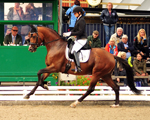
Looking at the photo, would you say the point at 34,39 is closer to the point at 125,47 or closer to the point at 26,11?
the point at 26,11

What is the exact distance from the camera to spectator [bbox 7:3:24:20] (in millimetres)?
10500

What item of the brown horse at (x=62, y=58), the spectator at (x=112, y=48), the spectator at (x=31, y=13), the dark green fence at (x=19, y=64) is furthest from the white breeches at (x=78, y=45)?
the spectator at (x=112, y=48)

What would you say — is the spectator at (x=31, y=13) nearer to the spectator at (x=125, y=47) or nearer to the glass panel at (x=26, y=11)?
the glass panel at (x=26, y=11)

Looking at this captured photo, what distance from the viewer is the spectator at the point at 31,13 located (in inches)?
413

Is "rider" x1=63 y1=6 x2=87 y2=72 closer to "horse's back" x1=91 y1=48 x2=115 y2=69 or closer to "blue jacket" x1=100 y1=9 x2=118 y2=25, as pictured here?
"horse's back" x1=91 y1=48 x2=115 y2=69

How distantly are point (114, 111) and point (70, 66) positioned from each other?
1.59 meters

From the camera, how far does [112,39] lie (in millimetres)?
11711

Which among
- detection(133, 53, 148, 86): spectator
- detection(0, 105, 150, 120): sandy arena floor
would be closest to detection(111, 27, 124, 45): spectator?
detection(133, 53, 148, 86): spectator

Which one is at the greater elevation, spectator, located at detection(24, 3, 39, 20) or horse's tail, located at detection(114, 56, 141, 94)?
spectator, located at detection(24, 3, 39, 20)

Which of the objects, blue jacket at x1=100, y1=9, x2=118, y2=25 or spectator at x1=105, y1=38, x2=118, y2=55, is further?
blue jacket at x1=100, y1=9, x2=118, y2=25

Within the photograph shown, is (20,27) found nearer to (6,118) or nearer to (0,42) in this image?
(0,42)

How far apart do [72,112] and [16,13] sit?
4.01m

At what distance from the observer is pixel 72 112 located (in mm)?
7918

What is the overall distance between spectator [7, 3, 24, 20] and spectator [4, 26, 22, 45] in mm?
306
